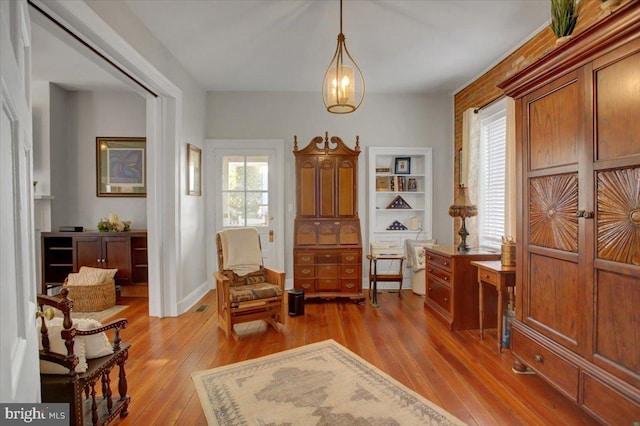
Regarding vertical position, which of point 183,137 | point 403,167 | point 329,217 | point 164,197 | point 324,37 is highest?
point 324,37

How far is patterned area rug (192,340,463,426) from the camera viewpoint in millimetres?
1994

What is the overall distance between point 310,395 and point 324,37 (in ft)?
10.5

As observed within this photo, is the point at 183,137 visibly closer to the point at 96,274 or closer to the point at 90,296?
the point at 96,274

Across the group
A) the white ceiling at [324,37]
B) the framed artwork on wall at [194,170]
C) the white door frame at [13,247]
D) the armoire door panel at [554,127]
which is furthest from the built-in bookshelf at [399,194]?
the white door frame at [13,247]

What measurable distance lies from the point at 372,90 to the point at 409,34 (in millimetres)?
1653

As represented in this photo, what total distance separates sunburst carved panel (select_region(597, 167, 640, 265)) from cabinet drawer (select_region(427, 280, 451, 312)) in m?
1.94

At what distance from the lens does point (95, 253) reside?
15.0 feet

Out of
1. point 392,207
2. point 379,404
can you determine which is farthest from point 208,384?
point 392,207

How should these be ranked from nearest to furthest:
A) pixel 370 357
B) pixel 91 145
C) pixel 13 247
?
pixel 13 247 → pixel 370 357 → pixel 91 145

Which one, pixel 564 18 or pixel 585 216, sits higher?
pixel 564 18

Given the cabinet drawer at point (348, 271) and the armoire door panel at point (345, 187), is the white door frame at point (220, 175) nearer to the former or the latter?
the armoire door panel at point (345, 187)

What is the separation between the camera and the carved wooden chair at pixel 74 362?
161cm

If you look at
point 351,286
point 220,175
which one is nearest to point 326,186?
point 351,286

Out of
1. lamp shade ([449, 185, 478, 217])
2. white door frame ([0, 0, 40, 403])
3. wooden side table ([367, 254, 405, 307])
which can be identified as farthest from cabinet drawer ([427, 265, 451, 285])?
white door frame ([0, 0, 40, 403])
